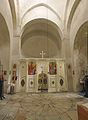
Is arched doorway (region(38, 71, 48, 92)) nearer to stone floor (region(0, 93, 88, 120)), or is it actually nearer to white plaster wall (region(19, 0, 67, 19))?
stone floor (region(0, 93, 88, 120))

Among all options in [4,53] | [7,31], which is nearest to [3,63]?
[4,53]

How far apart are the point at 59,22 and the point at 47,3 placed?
107 inches

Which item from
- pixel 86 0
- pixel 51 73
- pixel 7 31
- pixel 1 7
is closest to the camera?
pixel 1 7

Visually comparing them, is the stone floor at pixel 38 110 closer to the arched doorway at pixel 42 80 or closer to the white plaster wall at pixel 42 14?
the arched doorway at pixel 42 80

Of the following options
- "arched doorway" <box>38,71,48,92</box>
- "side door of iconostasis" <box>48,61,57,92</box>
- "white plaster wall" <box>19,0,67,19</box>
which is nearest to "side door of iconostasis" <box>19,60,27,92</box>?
"arched doorway" <box>38,71,48,92</box>

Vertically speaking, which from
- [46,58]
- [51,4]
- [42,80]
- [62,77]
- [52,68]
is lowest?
[42,80]

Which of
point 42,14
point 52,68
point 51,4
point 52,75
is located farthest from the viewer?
point 42,14

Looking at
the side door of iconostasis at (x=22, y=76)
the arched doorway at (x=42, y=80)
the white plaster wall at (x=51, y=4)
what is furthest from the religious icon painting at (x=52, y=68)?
the white plaster wall at (x=51, y=4)

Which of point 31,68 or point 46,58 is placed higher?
point 46,58

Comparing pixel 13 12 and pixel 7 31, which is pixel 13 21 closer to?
pixel 13 12

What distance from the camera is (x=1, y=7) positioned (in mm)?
7684

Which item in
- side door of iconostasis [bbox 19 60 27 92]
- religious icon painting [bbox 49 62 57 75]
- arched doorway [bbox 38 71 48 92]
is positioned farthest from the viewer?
arched doorway [bbox 38 71 48 92]

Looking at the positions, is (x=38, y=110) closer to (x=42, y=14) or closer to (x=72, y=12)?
(x=72, y=12)

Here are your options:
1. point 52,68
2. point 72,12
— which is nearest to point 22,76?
point 52,68
